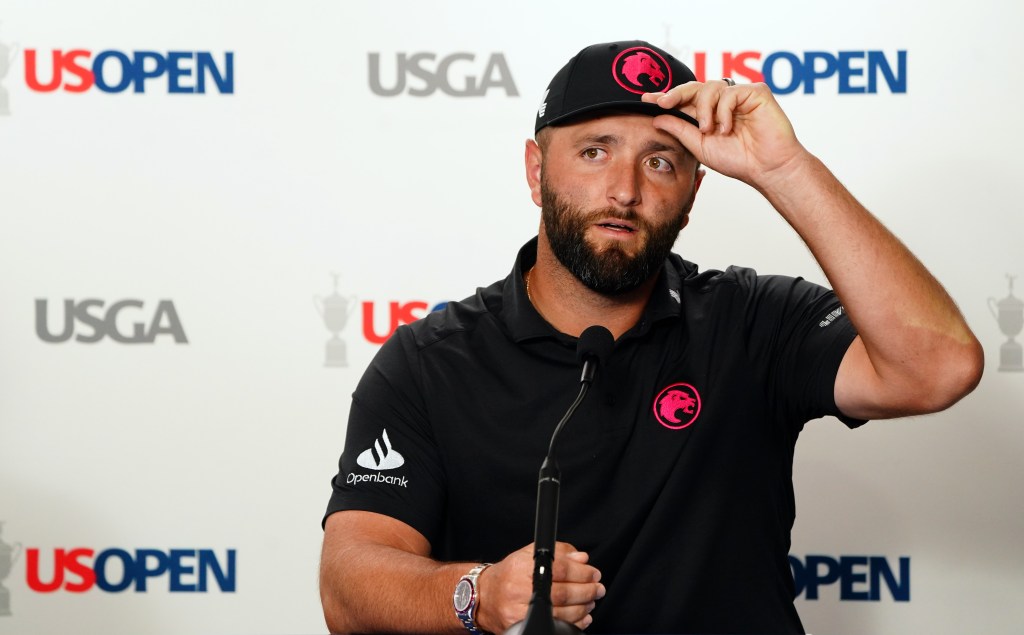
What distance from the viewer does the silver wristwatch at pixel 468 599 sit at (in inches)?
51.5

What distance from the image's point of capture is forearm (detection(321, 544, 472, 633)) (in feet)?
4.53

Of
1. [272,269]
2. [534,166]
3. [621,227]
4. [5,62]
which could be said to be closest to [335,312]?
[272,269]

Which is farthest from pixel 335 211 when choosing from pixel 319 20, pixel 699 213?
pixel 699 213

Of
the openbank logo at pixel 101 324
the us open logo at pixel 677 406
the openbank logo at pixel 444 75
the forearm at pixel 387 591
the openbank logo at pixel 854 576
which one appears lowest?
the openbank logo at pixel 854 576

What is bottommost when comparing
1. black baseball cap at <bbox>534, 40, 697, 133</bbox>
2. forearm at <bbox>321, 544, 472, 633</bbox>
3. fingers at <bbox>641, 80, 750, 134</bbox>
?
forearm at <bbox>321, 544, 472, 633</bbox>

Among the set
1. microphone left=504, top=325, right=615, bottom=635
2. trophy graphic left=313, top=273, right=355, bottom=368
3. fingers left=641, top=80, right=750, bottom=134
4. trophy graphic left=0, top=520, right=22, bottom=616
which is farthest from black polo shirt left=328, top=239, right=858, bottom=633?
trophy graphic left=0, top=520, right=22, bottom=616

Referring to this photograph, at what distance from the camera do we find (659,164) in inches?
65.6

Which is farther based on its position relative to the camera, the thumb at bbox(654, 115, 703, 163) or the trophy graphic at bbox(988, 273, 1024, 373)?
the trophy graphic at bbox(988, 273, 1024, 373)

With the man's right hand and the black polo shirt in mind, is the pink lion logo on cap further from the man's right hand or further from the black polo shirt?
the man's right hand

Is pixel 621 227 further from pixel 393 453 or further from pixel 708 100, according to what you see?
pixel 393 453

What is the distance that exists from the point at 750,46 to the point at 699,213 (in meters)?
0.38

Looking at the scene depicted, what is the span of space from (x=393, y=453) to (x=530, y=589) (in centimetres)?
48

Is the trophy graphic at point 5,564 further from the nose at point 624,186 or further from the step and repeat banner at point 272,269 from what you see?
the nose at point 624,186

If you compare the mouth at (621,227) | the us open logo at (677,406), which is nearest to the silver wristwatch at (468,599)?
the us open logo at (677,406)
